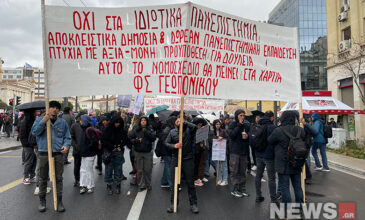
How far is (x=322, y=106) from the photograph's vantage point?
41.0ft

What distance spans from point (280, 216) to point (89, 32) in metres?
4.56

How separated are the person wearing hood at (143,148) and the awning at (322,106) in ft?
29.7

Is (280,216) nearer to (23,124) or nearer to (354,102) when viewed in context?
(23,124)

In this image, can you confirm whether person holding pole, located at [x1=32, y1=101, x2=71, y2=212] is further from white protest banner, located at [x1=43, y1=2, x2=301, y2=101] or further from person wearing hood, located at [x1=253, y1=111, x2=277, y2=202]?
person wearing hood, located at [x1=253, y1=111, x2=277, y2=202]

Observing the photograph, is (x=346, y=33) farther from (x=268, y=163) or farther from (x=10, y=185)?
(x=10, y=185)

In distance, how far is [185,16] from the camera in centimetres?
423

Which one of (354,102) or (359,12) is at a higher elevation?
(359,12)

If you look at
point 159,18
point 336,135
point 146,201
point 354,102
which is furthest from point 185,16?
point 354,102

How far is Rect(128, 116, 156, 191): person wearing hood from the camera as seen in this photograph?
5.65m

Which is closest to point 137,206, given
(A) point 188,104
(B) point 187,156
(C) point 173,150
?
(C) point 173,150

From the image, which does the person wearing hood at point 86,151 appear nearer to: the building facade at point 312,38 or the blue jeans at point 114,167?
the blue jeans at point 114,167

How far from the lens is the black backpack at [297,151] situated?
12.7 ft

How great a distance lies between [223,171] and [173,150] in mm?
2122

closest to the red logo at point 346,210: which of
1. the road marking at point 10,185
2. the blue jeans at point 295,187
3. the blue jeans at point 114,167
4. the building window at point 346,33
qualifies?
the blue jeans at point 295,187
